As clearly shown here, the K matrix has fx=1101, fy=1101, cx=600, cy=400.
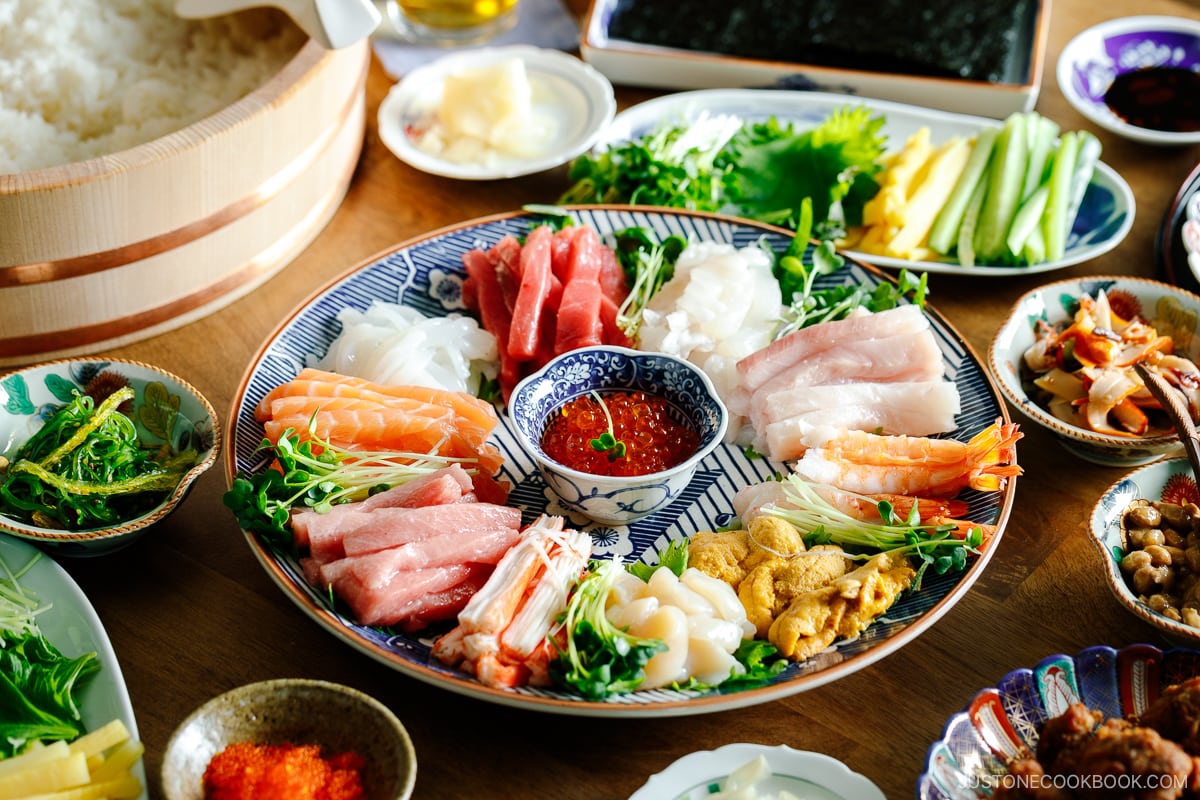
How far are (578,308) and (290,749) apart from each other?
1.32 metres

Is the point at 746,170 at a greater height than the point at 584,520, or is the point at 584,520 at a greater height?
the point at 746,170

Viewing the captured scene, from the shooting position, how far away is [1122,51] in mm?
3938

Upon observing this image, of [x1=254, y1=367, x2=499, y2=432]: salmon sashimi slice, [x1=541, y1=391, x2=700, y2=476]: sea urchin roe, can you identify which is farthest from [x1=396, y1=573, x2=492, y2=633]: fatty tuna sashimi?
[x1=254, y1=367, x2=499, y2=432]: salmon sashimi slice

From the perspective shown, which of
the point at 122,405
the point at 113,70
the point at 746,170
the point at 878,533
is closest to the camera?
the point at 878,533

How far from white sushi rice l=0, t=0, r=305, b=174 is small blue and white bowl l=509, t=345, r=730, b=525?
4.84ft

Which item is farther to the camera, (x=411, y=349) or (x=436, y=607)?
(x=411, y=349)

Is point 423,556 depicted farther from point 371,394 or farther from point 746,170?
point 746,170

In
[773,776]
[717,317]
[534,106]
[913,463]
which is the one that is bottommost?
[773,776]

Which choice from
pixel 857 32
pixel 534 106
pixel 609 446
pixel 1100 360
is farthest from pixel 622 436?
pixel 857 32

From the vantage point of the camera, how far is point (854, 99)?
379cm

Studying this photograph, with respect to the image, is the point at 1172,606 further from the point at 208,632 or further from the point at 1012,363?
the point at 208,632

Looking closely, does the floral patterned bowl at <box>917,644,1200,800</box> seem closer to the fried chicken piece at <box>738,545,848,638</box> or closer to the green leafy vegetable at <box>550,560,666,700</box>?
the fried chicken piece at <box>738,545,848,638</box>

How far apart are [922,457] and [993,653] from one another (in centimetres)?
45

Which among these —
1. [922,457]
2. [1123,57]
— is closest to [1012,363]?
[922,457]
